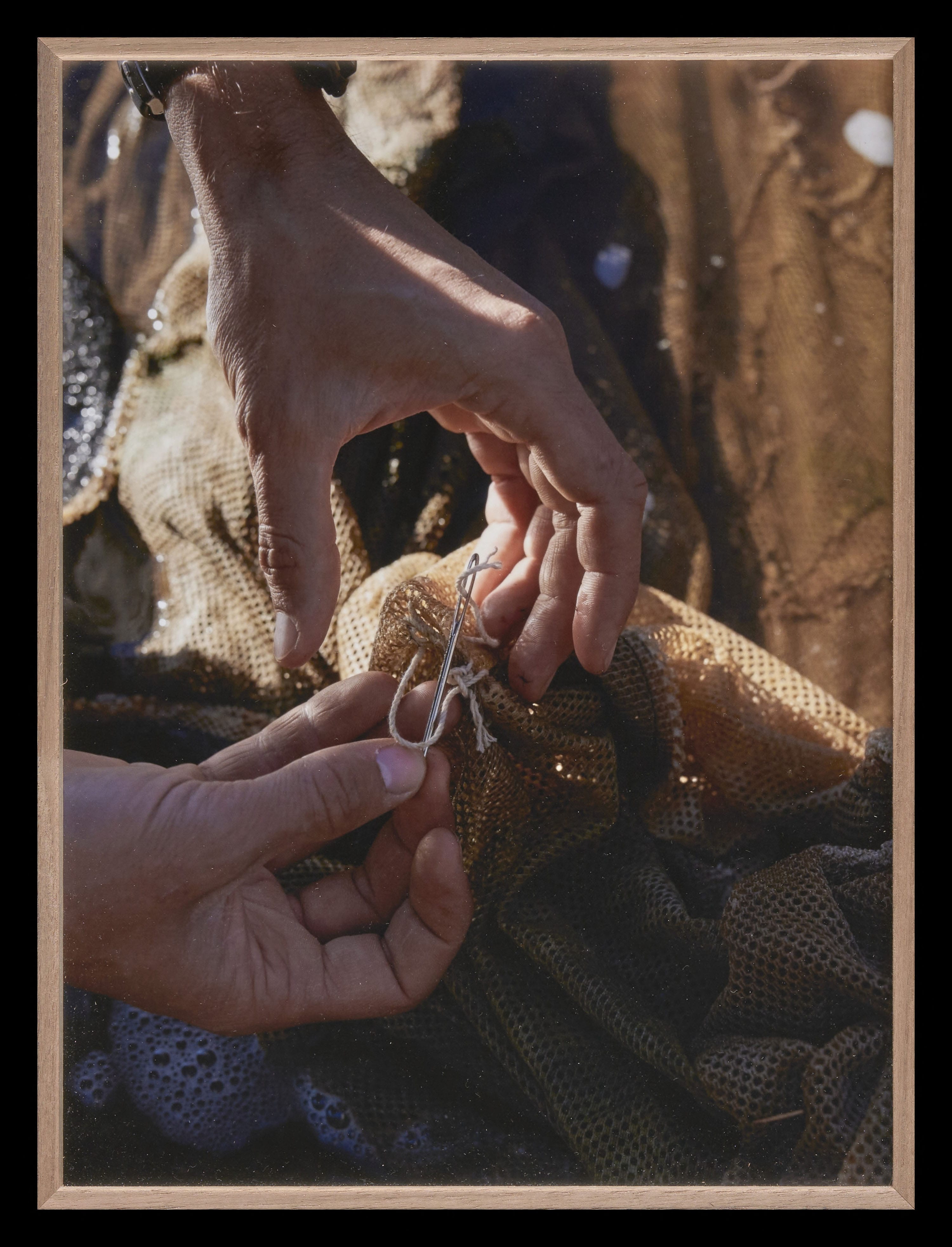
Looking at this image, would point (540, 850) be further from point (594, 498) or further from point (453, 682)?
point (594, 498)

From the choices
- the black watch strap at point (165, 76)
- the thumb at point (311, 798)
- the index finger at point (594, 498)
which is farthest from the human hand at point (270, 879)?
the black watch strap at point (165, 76)

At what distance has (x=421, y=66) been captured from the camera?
60 cm

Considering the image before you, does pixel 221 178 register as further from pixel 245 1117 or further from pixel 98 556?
pixel 245 1117

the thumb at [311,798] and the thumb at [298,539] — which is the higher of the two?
the thumb at [298,539]

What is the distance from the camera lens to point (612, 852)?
649mm

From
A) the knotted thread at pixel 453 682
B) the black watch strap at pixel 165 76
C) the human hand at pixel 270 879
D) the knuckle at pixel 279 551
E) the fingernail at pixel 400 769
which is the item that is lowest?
the human hand at pixel 270 879

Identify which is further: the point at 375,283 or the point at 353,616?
the point at 353,616

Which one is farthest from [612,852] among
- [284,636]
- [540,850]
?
[284,636]

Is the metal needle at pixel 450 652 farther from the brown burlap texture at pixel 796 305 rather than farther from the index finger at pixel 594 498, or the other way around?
the brown burlap texture at pixel 796 305

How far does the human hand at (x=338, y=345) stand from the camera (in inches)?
22.4

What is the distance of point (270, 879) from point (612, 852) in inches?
9.8

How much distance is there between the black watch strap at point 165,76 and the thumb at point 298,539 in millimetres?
248

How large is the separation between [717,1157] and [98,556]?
60cm

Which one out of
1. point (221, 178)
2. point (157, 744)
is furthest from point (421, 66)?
point (157, 744)
